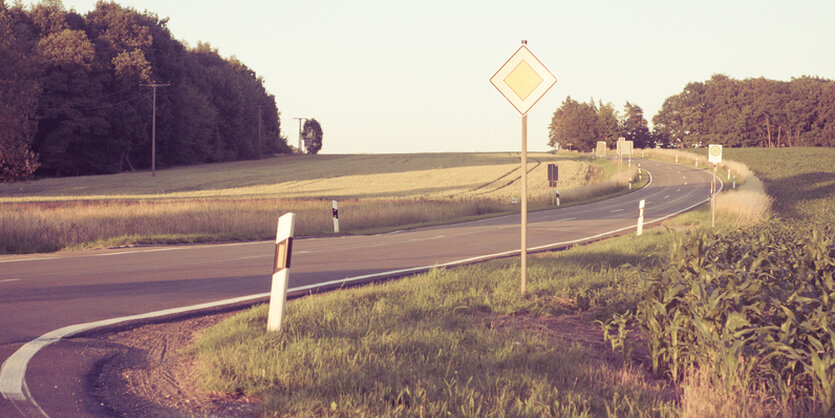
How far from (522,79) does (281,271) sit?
157 inches

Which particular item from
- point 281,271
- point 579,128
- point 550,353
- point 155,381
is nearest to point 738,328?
point 550,353

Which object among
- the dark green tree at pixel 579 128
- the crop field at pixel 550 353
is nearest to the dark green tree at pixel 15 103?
the crop field at pixel 550 353

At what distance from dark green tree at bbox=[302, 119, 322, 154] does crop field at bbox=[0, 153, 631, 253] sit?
6101cm

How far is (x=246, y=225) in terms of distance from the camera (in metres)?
19.5

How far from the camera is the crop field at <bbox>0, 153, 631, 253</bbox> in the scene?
16.7 metres

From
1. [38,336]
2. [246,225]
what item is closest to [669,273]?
[38,336]

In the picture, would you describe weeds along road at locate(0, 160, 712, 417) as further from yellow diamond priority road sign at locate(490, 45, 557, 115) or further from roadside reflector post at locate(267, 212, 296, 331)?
yellow diamond priority road sign at locate(490, 45, 557, 115)


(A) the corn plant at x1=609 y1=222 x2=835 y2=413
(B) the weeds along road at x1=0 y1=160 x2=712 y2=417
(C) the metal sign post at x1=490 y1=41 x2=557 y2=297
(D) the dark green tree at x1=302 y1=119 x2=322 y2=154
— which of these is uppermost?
(D) the dark green tree at x1=302 y1=119 x2=322 y2=154

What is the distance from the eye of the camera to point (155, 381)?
16.1ft

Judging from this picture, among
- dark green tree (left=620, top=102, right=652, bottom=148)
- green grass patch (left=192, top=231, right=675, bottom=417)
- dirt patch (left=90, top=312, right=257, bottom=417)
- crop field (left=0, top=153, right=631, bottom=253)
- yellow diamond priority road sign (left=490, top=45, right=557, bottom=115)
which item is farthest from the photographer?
dark green tree (left=620, top=102, right=652, bottom=148)

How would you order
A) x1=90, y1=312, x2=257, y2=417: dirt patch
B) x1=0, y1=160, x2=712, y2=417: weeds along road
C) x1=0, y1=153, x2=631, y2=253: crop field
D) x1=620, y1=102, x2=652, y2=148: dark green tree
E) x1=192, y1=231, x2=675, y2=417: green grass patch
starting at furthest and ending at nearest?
x1=620, y1=102, x2=652, y2=148: dark green tree → x1=0, y1=153, x2=631, y2=253: crop field → x1=0, y1=160, x2=712, y2=417: weeds along road → x1=90, y1=312, x2=257, y2=417: dirt patch → x1=192, y1=231, x2=675, y2=417: green grass patch

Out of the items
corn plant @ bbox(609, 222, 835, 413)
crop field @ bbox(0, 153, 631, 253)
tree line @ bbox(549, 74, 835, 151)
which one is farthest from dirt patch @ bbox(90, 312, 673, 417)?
tree line @ bbox(549, 74, 835, 151)

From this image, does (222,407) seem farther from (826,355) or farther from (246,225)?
(246,225)

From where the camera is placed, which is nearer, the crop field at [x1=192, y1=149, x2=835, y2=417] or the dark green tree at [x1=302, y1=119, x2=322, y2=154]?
the crop field at [x1=192, y1=149, x2=835, y2=417]
